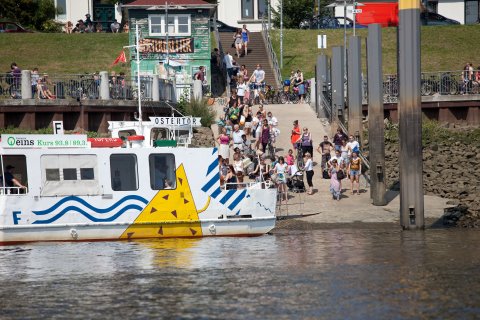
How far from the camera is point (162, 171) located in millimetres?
33656

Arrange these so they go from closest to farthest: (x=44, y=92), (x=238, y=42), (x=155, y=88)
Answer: (x=44, y=92) < (x=155, y=88) < (x=238, y=42)

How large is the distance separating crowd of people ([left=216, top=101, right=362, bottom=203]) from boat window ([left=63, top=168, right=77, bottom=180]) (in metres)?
3.93

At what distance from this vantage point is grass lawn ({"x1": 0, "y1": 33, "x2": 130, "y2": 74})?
68375mm

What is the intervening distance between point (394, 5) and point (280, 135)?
109 ft

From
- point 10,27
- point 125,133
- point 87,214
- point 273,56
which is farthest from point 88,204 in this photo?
point 10,27

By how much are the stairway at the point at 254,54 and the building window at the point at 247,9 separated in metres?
13.7

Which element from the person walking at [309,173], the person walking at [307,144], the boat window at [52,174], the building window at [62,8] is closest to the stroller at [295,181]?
the person walking at [309,173]

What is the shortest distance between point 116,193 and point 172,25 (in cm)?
3097

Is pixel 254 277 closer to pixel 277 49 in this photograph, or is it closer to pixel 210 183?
pixel 210 183

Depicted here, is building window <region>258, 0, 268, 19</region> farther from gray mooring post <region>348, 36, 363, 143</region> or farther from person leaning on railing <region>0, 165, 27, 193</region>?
person leaning on railing <region>0, 165, 27, 193</region>

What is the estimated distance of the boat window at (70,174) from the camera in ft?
109

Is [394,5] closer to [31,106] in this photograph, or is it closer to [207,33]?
[207,33]

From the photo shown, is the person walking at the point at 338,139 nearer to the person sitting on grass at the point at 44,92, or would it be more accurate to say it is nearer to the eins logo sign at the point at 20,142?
the person sitting on grass at the point at 44,92

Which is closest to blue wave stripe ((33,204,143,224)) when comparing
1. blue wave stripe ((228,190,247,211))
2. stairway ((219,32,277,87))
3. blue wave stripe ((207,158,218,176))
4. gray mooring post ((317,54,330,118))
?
blue wave stripe ((207,158,218,176))
